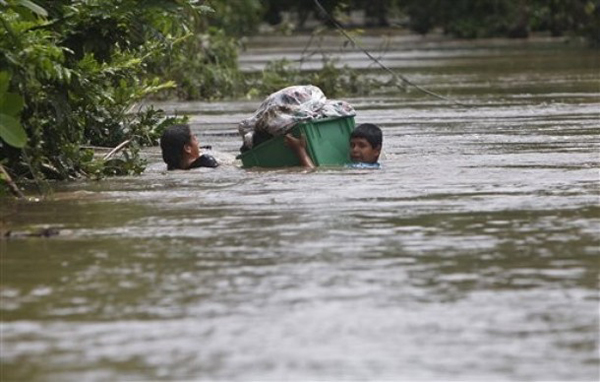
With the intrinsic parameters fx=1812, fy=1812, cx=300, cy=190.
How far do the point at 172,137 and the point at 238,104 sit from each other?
12.7 m

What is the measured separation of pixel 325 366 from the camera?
7.16m

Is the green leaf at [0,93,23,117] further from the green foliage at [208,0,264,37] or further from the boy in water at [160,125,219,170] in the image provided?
the green foliage at [208,0,264,37]

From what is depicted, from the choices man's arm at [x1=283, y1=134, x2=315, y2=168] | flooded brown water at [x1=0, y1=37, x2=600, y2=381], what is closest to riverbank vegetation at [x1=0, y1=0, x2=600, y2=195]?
flooded brown water at [x1=0, y1=37, x2=600, y2=381]

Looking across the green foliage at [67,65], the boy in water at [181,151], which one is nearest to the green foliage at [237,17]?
the boy in water at [181,151]

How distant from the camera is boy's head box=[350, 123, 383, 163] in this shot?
50.4 feet

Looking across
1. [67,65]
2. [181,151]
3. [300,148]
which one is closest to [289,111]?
[300,148]

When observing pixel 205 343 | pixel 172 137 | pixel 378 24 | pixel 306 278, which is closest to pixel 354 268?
pixel 306 278

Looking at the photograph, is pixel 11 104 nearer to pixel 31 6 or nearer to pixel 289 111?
pixel 31 6

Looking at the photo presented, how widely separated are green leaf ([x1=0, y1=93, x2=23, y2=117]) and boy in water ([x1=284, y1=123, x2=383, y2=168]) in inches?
147

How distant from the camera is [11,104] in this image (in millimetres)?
12281

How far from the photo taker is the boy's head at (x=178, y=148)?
15836mm

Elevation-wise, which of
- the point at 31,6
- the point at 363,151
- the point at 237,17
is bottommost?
the point at 237,17

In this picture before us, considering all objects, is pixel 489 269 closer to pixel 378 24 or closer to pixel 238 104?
pixel 238 104

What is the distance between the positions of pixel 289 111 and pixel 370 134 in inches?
29.5
